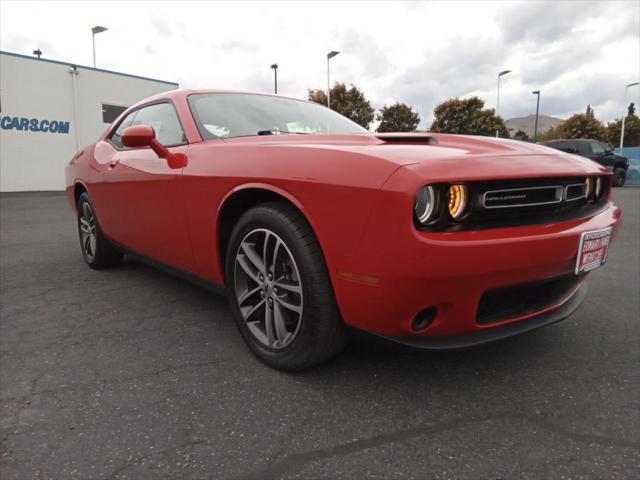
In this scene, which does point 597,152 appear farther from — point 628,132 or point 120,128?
point 628,132

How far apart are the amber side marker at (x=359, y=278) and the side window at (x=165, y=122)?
1.42 meters

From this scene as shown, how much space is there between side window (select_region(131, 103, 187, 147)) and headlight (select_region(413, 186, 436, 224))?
1.56m

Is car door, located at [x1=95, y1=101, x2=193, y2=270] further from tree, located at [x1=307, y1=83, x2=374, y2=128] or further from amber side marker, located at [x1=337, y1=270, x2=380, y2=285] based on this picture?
tree, located at [x1=307, y1=83, x2=374, y2=128]

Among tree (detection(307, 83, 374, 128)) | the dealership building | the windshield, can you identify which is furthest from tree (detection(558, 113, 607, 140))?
the windshield

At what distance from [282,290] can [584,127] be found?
53.4m

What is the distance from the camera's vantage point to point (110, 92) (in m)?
16.8

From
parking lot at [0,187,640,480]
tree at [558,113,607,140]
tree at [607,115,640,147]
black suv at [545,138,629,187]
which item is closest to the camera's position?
parking lot at [0,187,640,480]

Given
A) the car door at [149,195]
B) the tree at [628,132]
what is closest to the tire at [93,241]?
the car door at [149,195]

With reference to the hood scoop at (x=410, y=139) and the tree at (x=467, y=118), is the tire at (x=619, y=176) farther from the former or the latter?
the hood scoop at (x=410, y=139)

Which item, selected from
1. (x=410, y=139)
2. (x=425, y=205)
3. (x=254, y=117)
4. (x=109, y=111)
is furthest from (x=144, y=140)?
(x=109, y=111)

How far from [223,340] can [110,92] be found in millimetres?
17247

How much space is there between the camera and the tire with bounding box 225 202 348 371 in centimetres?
177

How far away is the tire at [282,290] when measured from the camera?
177 cm

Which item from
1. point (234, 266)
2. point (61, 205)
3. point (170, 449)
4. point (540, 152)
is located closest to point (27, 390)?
point (170, 449)
